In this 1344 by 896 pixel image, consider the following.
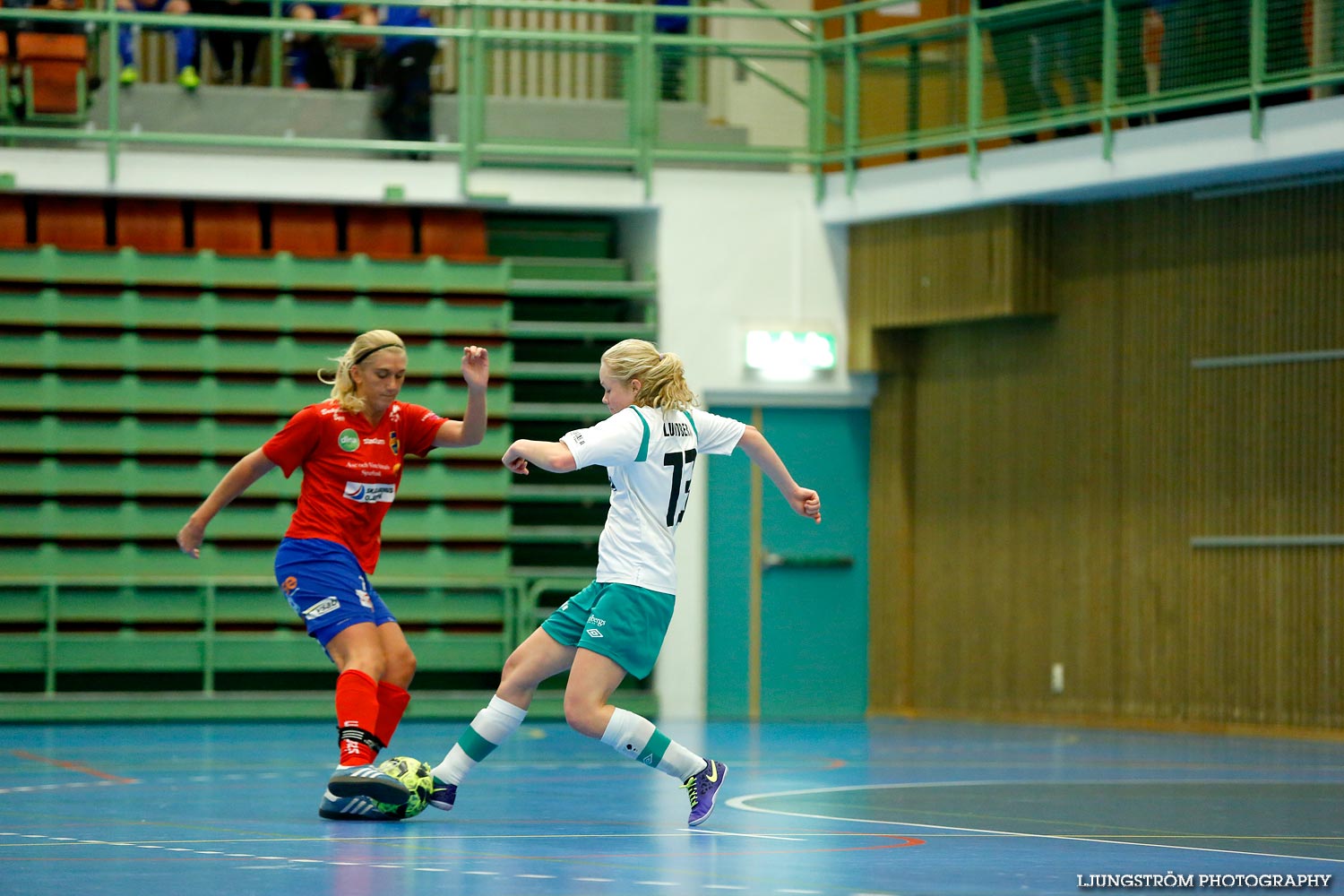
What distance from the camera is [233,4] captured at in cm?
1416

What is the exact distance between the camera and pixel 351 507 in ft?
23.9

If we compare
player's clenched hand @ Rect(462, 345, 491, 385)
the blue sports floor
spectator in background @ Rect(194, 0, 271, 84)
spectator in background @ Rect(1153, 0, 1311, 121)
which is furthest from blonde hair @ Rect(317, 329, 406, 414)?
spectator in background @ Rect(194, 0, 271, 84)

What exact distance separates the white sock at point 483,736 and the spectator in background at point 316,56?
8.74 m

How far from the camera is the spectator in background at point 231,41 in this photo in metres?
14.2

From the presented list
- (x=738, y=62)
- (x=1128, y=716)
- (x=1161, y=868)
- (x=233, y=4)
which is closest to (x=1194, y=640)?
(x=1128, y=716)

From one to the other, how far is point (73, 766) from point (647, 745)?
4.44m

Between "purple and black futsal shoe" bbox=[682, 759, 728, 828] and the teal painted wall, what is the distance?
7857mm

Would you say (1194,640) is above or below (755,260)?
below

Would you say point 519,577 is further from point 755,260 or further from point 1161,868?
point 1161,868

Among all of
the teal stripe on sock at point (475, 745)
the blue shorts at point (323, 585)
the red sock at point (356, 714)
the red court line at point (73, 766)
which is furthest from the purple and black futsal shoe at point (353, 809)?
the red court line at point (73, 766)

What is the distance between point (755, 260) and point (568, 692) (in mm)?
8704

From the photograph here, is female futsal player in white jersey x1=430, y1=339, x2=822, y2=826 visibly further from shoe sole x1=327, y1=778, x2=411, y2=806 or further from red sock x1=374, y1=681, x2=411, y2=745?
red sock x1=374, y1=681, x2=411, y2=745

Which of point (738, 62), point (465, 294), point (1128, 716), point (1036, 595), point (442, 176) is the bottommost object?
point (1128, 716)

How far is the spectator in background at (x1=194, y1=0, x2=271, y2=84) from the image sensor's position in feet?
46.5
